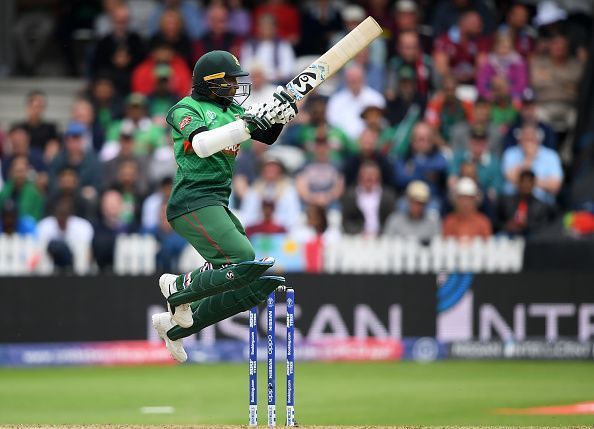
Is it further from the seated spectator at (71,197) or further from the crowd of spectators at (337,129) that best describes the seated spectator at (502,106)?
the seated spectator at (71,197)

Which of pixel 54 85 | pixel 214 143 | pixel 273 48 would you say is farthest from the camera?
pixel 54 85

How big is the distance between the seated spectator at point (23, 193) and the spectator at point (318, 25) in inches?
150

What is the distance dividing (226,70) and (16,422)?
3.26m

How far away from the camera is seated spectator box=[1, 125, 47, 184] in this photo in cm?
1560

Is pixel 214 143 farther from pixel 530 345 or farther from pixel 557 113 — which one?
pixel 557 113

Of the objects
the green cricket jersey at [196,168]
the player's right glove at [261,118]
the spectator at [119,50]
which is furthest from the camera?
the spectator at [119,50]

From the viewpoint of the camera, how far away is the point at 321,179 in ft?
49.7

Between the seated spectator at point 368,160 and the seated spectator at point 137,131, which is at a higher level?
the seated spectator at point 137,131

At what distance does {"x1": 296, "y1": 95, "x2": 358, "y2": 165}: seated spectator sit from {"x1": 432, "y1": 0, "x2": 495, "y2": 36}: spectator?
2.25m

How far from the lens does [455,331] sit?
14.1 meters

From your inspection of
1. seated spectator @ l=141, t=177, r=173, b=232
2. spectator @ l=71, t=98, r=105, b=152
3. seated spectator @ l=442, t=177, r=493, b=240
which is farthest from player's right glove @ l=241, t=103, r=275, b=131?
spectator @ l=71, t=98, r=105, b=152

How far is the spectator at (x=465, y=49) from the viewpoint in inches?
661

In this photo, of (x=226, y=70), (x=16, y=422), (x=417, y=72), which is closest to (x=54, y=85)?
(x=417, y=72)

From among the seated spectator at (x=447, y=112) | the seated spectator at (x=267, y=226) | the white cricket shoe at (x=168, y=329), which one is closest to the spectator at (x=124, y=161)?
the seated spectator at (x=267, y=226)
